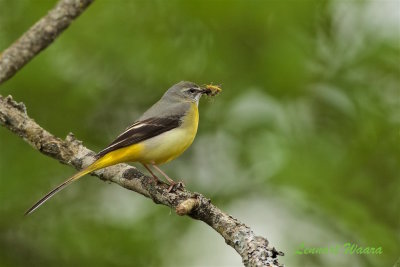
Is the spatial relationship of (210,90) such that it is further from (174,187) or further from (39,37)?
(174,187)

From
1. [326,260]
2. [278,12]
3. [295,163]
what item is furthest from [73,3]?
[326,260]

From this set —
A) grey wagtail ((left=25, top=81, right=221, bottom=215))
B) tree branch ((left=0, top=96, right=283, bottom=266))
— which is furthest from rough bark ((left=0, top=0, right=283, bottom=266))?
grey wagtail ((left=25, top=81, right=221, bottom=215))

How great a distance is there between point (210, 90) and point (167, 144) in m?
1.41

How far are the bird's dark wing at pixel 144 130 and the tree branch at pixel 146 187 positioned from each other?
278 millimetres

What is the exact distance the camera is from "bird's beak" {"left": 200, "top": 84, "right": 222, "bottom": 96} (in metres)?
8.68

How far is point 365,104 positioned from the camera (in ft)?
29.2

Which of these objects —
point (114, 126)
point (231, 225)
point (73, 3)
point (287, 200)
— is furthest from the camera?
point (114, 126)

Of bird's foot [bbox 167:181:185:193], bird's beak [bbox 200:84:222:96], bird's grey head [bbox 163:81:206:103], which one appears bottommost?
bird's foot [bbox 167:181:185:193]

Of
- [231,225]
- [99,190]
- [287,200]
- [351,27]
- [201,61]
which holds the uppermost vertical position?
[351,27]

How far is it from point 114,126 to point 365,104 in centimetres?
351

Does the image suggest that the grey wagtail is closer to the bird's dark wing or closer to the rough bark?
the bird's dark wing

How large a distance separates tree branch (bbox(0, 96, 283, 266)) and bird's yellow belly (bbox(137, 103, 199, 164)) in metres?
0.36

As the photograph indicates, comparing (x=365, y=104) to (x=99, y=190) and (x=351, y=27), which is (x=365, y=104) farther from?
(x=99, y=190)

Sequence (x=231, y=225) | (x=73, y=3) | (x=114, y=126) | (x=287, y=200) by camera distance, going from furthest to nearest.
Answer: (x=114, y=126), (x=287, y=200), (x=73, y=3), (x=231, y=225)
